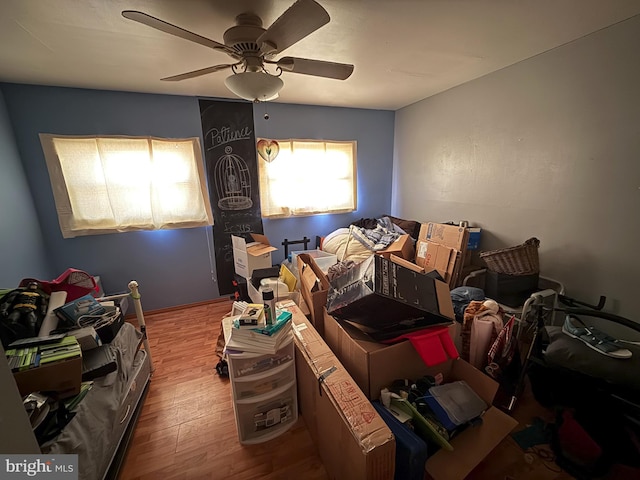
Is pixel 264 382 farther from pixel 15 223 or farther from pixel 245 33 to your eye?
pixel 15 223

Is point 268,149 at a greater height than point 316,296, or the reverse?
point 268,149

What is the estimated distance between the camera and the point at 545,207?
2.11m

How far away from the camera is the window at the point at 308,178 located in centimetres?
319

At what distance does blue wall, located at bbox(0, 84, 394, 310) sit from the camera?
2361 millimetres

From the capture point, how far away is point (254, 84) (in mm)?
1453

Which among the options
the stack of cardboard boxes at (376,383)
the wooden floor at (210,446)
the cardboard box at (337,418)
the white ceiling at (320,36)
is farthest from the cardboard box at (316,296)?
the white ceiling at (320,36)

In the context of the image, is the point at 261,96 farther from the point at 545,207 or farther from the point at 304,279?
the point at 545,207

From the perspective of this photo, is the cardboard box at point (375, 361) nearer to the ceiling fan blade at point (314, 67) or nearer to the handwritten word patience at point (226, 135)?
the ceiling fan blade at point (314, 67)

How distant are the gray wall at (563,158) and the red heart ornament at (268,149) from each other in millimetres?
2003

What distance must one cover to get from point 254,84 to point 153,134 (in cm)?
189

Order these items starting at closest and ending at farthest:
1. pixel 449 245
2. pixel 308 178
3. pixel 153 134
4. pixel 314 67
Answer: pixel 314 67, pixel 449 245, pixel 153 134, pixel 308 178

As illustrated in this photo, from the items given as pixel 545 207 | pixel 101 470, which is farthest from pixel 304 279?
pixel 545 207

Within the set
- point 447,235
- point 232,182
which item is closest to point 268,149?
point 232,182

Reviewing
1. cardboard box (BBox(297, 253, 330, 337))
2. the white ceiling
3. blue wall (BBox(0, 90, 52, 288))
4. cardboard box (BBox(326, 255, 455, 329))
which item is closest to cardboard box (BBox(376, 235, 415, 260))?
cardboard box (BBox(297, 253, 330, 337))
